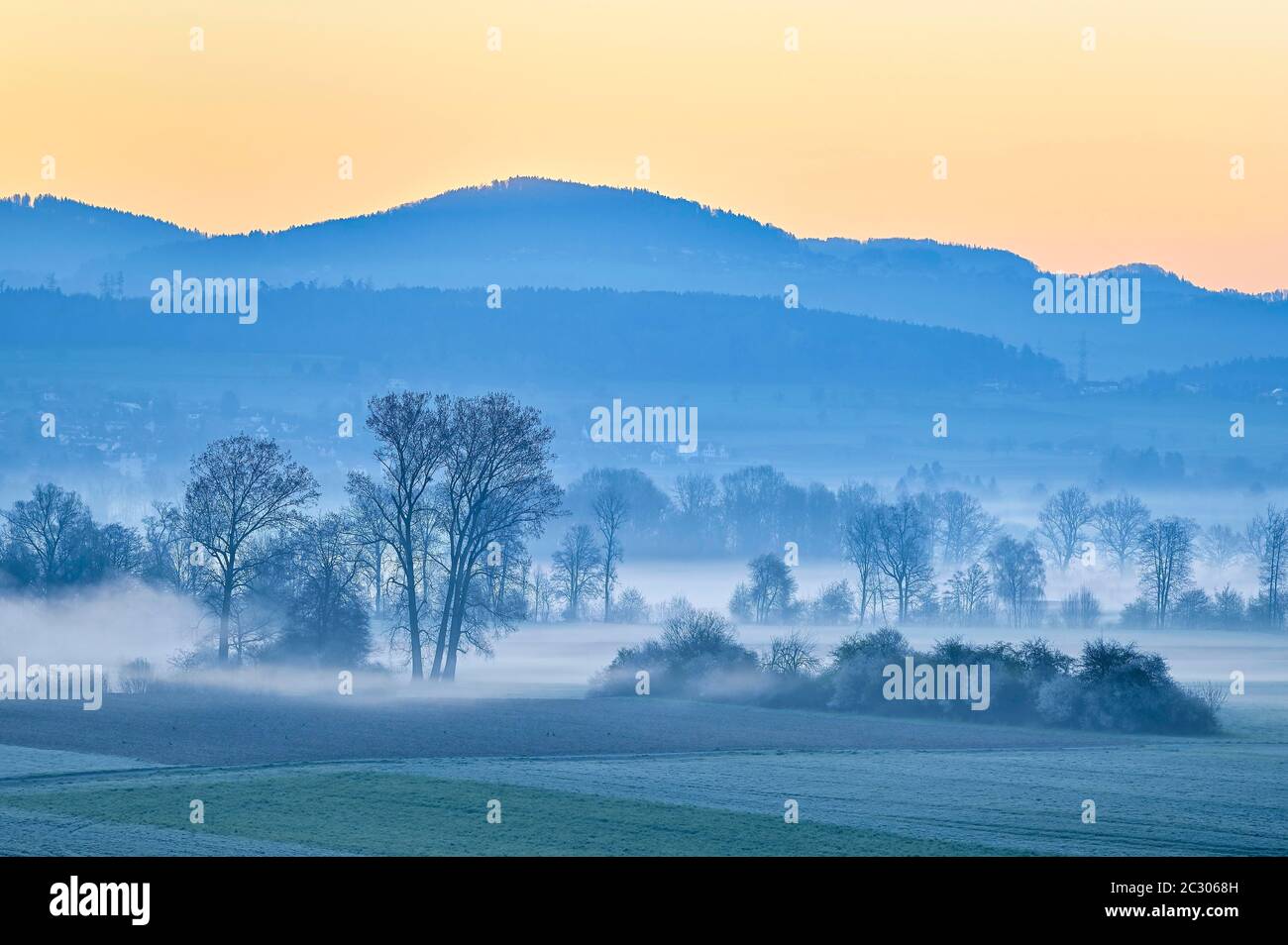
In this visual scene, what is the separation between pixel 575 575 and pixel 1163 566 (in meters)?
49.0

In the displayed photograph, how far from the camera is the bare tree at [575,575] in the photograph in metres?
133

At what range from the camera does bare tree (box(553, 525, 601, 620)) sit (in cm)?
13312

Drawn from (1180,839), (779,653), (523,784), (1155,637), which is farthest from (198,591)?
(1155,637)

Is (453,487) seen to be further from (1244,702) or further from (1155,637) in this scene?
(1155,637)

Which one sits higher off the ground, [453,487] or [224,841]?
[453,487]

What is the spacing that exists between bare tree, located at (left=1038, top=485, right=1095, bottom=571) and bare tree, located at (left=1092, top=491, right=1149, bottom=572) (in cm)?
154

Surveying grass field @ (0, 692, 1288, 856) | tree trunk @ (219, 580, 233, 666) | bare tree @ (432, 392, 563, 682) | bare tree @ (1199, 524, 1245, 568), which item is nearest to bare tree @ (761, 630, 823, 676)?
grass field @ (0, 692, 1288, 856)

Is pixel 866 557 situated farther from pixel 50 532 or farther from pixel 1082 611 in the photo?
pixel 50 532

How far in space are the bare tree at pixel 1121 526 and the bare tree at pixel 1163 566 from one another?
14.3m

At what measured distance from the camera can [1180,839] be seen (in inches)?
1501

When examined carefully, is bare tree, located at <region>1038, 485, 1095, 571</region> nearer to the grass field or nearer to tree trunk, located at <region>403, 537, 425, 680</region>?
the grass field

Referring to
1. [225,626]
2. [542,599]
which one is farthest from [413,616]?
[542,599]

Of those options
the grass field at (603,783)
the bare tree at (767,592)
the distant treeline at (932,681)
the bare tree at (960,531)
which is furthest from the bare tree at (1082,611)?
the grass field at (603,783)
